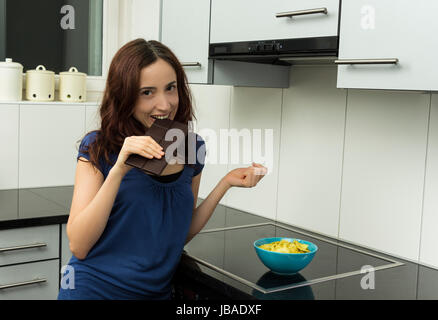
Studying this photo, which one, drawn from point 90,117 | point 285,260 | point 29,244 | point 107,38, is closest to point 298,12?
point 285,260

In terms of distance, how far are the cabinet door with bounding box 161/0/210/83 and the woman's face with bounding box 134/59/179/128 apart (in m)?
0.48

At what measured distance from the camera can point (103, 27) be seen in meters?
2.97

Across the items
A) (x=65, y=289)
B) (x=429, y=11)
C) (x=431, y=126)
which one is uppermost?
(x=429, y=11)

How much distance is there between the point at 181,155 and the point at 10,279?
953 millimetres

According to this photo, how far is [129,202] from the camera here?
1.53 metres

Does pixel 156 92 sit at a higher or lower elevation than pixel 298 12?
lower

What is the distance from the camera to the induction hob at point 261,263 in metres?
1.55

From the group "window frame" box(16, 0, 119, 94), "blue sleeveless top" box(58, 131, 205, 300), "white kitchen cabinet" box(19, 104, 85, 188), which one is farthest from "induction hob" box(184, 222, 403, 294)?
"window frame" box(16, 0, 119, 94)

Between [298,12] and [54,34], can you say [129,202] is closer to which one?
[298,12]

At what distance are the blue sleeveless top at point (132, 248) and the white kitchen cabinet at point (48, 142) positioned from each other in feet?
3.67

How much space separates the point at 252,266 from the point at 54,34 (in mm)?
1770

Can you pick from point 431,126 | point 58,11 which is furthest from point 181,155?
point 58,11

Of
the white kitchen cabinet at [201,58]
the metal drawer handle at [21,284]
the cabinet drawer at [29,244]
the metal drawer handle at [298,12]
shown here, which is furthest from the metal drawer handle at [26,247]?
the metal drawer handle at [298,12]

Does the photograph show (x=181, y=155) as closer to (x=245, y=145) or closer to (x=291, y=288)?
(x=291, y=288)
